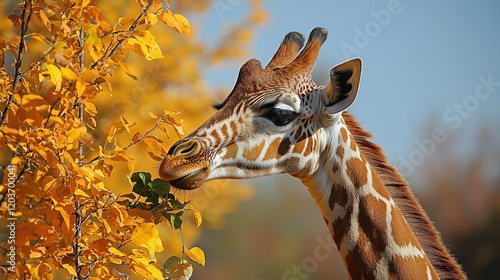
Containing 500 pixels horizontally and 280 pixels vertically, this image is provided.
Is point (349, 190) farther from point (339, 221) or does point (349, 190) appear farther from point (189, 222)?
point (189, 222)

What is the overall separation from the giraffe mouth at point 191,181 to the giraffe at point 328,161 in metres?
0.01

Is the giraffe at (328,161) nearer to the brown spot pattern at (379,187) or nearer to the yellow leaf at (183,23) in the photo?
the brown spot pattern at (379,187)

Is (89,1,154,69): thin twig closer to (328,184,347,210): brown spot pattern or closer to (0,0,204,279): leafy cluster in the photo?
(0,0,204,279): leafy cluster

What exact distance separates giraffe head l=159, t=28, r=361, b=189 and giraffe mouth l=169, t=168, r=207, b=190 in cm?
5

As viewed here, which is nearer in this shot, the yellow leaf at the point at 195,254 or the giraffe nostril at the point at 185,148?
the yellow leaf at the point at 195,254

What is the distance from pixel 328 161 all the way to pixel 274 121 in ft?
0.75

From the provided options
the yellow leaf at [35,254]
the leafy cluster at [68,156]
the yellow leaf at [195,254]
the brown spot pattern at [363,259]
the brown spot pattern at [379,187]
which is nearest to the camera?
the leafy cluster at [68,156]

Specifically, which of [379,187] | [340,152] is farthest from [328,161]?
[379,187]

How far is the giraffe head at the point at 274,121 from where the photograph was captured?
235cm

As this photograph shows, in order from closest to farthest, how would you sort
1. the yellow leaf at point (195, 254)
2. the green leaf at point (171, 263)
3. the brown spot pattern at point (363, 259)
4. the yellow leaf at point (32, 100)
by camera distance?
1. the yellow leaf at point (32, 100)
2. the yellow leaf at point (195, 254)
3. the green leaf at point (171, 263)
4. the brown spot pattern at point (363, 259)

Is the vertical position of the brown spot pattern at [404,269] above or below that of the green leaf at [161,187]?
below

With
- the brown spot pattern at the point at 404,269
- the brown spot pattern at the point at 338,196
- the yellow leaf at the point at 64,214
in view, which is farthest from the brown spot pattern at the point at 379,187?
the yellow leaf at the point at 64,214

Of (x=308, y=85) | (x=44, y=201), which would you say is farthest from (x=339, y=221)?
(x=44, y=201)

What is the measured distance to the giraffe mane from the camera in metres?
2.47
